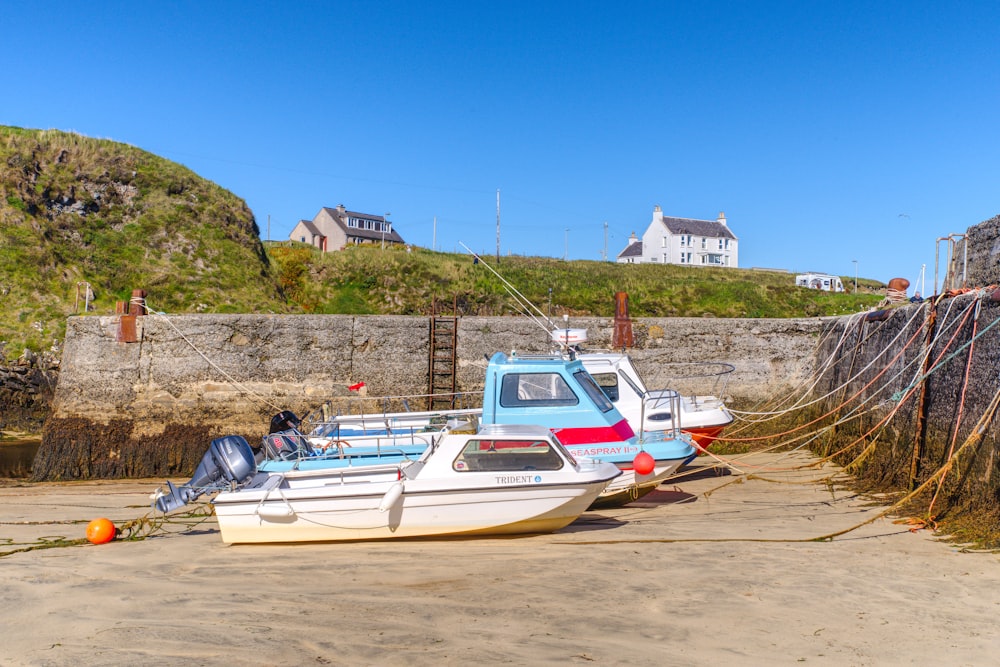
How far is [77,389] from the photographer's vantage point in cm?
1364

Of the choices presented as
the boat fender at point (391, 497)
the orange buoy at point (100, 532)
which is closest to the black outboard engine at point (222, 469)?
the orange buoy at point (100, 532)

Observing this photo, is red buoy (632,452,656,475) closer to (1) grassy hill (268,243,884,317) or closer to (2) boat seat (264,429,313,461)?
(2) boat seat (264,429,313,461)

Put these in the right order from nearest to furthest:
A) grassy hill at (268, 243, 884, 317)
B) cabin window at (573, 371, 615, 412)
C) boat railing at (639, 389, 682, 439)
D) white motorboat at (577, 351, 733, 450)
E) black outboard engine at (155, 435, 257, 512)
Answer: black outboard engine at (155, 435, 257, 512) → cabin window at (573, 371, 615, 412) → boat railing at (639, 389, 682, 439) → white motorboat at (577, 351, 733, 450) → grassy hill at (268, 243, 884, 317)

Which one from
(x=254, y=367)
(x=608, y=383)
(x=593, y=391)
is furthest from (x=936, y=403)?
(x=254, y=367)

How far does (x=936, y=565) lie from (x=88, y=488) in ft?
38.1

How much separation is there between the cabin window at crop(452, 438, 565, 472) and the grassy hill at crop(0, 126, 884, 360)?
14196 millimetres

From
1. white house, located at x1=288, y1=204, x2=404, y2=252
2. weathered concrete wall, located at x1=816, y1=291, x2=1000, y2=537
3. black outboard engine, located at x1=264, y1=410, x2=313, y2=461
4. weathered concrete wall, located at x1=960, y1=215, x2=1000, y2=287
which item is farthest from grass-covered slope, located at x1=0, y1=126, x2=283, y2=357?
white house, located at x1=288, y1=204, x2=404, y2=252

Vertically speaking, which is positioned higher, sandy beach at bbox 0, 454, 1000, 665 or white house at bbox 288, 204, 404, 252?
white house at bbox 288, 204, 404, 252

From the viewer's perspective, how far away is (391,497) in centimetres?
770

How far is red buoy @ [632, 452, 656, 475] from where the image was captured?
29.8ft

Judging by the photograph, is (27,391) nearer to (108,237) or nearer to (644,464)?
(108,237)

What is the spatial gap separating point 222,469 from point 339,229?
5632 centimetres

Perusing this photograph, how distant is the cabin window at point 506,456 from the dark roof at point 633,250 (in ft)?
214

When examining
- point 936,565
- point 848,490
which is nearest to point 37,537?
point 936,565
